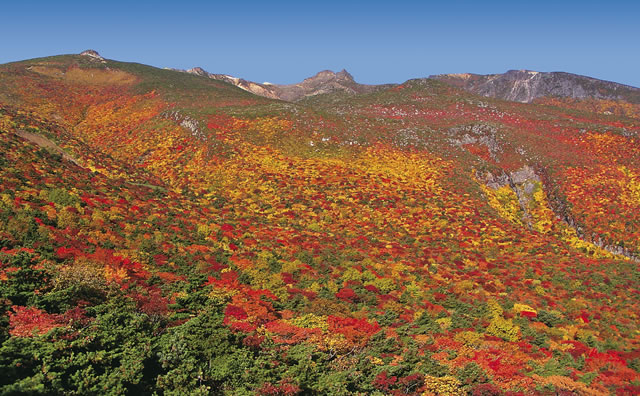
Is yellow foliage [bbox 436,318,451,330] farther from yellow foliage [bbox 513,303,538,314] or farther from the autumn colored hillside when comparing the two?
yellow foliage [bbox 513,303,538,314]

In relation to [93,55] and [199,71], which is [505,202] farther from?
[199,71]

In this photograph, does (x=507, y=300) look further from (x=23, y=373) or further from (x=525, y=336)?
(x=23, y=373)

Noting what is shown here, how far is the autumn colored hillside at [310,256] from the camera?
14.6m

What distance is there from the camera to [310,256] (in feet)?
102

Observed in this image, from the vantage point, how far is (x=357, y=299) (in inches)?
1015

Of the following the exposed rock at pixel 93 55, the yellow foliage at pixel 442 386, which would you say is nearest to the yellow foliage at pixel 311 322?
the yellow foliage at pixel 442 386

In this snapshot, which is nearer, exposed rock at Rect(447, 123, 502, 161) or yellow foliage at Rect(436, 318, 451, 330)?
yellow foliage at Rect(436, 318, 451, 330)

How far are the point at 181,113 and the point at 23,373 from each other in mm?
63382

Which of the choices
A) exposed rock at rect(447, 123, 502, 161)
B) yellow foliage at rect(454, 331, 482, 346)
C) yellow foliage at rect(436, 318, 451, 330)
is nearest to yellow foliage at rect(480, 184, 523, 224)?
exposed rock at rect(447, 123, 502, 161)

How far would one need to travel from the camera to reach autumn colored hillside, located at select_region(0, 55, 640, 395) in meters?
14.6

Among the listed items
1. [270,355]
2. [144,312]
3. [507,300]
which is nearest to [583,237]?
[507,300]

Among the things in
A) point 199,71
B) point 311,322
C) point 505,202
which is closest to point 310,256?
point 311,322

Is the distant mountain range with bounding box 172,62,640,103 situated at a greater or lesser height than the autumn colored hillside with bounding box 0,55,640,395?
greater

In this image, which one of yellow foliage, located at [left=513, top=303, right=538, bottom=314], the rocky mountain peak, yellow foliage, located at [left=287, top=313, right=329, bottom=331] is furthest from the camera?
the rocky mountain peak
